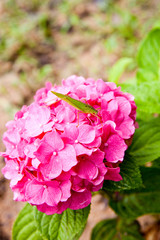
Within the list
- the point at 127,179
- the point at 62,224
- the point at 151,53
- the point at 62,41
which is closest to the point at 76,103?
the point at 127,179

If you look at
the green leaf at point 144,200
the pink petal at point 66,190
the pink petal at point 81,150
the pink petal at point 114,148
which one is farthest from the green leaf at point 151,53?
the pink petal at point 66,190

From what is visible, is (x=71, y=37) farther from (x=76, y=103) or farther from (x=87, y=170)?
(x=87, y=170)

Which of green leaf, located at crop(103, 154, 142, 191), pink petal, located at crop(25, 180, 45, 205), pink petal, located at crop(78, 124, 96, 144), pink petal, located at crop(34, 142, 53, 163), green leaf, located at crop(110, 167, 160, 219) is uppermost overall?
pink petal, located at crop(34, 142, 53, 163)

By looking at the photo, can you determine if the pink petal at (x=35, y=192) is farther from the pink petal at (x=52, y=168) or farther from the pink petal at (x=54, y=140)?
the pink petal at (x=54, y=140)

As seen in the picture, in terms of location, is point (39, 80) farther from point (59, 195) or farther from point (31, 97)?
point (59, 195)

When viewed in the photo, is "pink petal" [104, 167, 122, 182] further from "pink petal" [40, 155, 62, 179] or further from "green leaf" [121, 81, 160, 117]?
"green leaf" [121, 81, 160, 117]

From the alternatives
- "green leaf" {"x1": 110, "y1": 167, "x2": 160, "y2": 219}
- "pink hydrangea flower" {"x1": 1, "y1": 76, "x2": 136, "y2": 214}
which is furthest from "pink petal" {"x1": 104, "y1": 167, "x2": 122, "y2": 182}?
"green leaf" {"x1": 110, "y1": 167, "x2": 160, "y2": 219}

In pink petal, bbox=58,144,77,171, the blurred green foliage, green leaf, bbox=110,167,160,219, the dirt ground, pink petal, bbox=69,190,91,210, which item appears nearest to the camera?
pink petal, bbox=58,144,77,171
